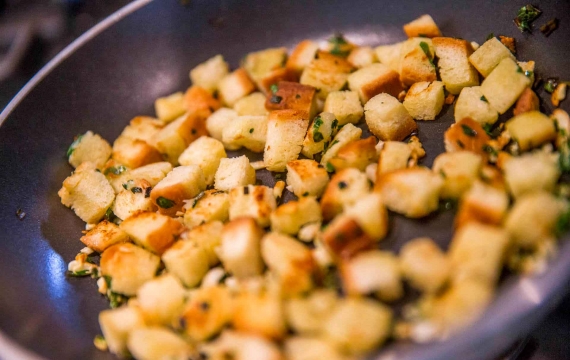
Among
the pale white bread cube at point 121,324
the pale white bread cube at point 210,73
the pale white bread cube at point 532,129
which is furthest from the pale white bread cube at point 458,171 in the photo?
the pale white bread cube at point 210,73

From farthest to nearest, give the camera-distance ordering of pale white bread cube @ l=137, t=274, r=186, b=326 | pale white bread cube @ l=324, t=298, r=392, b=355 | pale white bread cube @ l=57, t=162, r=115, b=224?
pale white bread cube @ l=57, t=162, r=115, b=224, pale white bread cube @ l=137, t=274, r=186, b=326, pale white bread cube @ l=324, t=298, r=392, b=355

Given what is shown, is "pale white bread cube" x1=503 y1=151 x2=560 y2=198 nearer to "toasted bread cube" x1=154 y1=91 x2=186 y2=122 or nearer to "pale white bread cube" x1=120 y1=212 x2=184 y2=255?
"pale white bread cube" x1=120 y1=212 x2=184 y2=255

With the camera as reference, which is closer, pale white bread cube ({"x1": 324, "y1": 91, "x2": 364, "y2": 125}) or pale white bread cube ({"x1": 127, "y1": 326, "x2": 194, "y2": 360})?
pale white bread cube ({"x1": 127, "y1": 326, "x2": 194, "y2": 360})

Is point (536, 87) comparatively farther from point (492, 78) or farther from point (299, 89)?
point (299, 89)

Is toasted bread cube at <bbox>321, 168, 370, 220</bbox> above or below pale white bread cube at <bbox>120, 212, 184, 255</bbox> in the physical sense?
above

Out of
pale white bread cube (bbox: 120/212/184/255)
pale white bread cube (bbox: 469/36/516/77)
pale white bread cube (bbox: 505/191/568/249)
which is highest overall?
pale white bread cube (bbox: 469/36/516/77)

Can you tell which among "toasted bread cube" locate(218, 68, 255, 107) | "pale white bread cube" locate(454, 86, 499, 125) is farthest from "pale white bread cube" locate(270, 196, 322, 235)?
"toasted bread cube" locate(218, 68, 255, 107)

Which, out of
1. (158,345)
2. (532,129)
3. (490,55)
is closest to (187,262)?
(158,345)
